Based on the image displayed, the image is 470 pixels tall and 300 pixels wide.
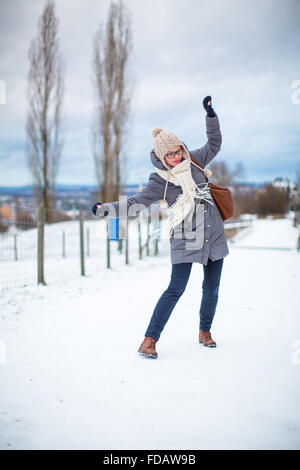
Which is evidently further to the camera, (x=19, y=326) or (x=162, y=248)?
(x=162, y=248)

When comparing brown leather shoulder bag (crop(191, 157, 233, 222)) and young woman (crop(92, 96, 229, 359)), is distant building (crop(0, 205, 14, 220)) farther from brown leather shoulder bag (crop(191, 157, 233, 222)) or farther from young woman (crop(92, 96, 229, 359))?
brown leather shoulder bag (crop(191, 157, 233, 222))

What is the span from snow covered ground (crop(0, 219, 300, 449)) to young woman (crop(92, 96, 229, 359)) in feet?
1.23

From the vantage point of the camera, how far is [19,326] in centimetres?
314

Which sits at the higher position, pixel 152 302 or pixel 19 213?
pixel 19 213

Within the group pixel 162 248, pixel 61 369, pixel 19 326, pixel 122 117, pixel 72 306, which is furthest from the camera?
pixel 122 117

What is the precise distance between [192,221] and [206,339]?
2.92 feet

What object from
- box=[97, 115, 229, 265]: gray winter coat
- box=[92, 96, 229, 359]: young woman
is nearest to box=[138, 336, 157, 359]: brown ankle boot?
box=[92, 96, 229, 359]: young woman

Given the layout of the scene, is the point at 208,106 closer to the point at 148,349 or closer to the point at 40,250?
the point at 148,349

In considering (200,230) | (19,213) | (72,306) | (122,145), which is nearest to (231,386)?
(200,230)

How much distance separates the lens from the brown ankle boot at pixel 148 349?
94.0 inches

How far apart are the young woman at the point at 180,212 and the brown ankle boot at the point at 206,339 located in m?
0.37

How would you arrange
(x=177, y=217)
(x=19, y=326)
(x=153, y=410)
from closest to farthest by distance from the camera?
(x=153, y=410), (x=177, y=217), (x=19, y=326)

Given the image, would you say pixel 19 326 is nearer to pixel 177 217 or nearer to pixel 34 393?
pixel 34 393
